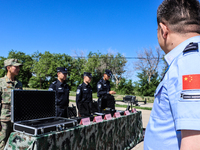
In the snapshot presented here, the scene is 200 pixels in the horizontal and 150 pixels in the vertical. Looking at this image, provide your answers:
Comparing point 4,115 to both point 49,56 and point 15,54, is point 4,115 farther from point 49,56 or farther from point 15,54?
point 15,54

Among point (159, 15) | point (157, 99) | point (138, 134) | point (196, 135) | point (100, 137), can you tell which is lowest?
point (138, 134)

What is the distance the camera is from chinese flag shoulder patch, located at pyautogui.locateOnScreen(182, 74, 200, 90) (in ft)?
2.20

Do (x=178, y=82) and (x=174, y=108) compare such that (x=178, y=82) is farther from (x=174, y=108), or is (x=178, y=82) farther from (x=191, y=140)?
(x=191, y=140)

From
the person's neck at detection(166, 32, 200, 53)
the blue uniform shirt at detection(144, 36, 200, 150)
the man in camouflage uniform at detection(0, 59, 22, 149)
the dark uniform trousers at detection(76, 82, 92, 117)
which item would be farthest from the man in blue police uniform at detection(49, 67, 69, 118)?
the person's neck at detection(166, 32, 200, 53)

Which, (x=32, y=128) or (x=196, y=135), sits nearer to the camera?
(x=196, y=135)

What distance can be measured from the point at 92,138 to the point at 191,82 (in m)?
2.57

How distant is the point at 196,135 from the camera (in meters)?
0.65

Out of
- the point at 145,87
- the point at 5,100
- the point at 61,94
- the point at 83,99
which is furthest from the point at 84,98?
the point at 145,87

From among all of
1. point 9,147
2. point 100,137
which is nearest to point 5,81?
point 9,147

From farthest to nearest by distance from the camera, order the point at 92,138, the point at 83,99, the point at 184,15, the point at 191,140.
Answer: the point at 83,99
the point at 92,138
the point at 184,15
the point at 191,140

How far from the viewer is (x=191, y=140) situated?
0.65m

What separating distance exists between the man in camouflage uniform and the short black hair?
3.09m

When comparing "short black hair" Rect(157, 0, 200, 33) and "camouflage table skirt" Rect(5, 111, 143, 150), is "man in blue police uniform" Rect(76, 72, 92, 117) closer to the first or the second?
"camouflage table skirt" Rect(5, 111, 143, 150)

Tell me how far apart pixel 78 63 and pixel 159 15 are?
3437cm
